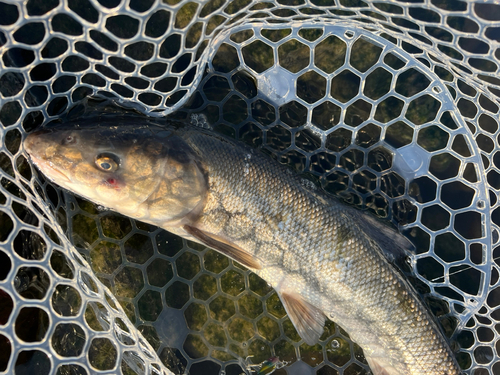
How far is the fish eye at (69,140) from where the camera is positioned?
7.66 ft

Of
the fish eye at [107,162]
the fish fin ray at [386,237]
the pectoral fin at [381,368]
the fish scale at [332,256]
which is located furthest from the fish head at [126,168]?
the pectoral fin at [381,368]

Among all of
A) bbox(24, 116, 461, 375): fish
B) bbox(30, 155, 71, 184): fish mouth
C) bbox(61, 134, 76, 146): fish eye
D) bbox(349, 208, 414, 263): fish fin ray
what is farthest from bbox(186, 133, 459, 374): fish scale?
bbox(30, 155, 71, 184): fish mouth

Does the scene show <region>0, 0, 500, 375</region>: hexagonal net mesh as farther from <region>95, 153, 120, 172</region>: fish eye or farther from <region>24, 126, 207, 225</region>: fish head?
<region>95, 153, 120, 172</region>: fish eye

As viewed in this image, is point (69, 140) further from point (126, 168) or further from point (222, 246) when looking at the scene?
point (222, 246)

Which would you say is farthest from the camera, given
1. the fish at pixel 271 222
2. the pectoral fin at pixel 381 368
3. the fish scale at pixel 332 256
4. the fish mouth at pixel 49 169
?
the pectoral fin at pixel 381 368

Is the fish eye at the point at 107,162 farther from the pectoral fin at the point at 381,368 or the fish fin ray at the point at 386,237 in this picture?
the pectoral fin at the point at 381,368

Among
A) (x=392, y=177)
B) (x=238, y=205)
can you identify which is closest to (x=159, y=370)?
(x=238, y=205)

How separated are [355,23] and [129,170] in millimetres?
2251

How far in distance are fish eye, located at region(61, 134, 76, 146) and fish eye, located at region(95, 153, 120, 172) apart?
0.18m

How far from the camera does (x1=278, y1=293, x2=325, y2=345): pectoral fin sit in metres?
2.85

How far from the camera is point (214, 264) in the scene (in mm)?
3248

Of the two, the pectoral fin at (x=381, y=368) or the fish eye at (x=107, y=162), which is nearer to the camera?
the fish eye at (x=107, y=162)

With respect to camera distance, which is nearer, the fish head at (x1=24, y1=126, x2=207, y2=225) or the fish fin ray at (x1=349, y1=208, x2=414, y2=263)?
the fish head at (x1=24, y1=126, x2=207, y2=225)

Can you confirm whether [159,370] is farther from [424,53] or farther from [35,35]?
[424,53]
